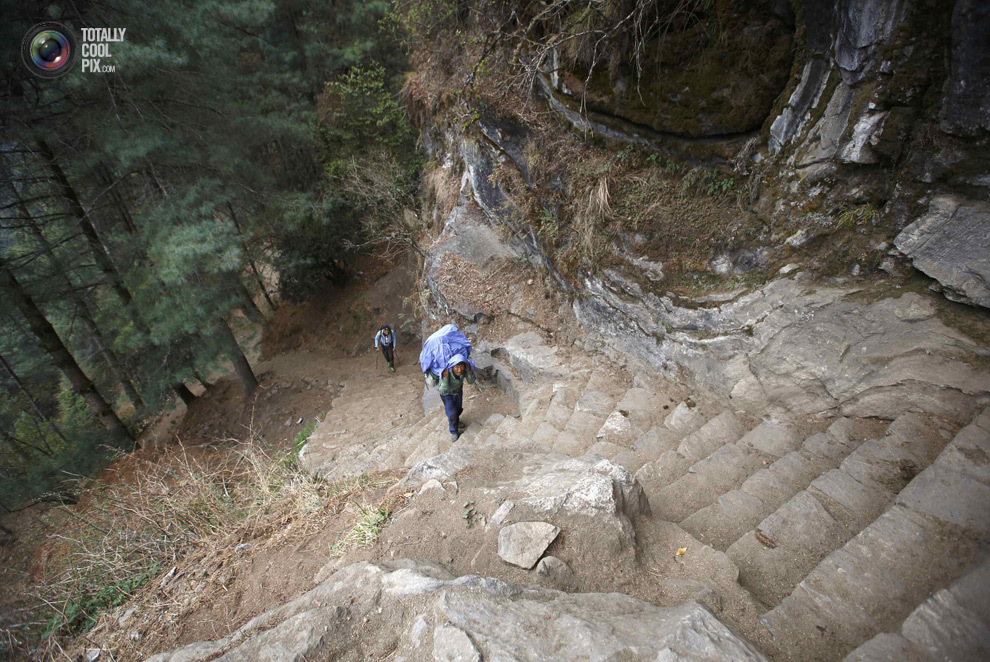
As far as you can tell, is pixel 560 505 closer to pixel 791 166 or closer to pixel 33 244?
pixel 791 166

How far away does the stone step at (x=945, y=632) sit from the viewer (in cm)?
164

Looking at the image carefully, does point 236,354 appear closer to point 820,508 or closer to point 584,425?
point 584,425

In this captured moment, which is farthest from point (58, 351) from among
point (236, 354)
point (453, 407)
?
point (453, 407)

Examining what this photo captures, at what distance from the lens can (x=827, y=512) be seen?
105 inches

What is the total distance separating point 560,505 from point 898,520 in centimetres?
186

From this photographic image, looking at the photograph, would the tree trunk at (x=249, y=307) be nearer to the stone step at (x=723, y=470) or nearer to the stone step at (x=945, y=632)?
the stone step at (x=723, y=470)

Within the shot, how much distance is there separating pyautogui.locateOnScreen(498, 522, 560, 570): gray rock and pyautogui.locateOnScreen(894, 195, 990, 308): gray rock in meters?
3.42

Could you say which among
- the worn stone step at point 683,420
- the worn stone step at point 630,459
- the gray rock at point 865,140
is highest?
the gray rock at point 865,140

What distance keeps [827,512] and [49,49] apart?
11.2 m

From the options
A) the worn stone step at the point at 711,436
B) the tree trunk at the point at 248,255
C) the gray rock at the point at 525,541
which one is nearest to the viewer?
the gray rock at the point at 525,541

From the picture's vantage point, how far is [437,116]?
360 inches

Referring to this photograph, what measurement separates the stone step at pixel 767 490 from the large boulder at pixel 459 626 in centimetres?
104

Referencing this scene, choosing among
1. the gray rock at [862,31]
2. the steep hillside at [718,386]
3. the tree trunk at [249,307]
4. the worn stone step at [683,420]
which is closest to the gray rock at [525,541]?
the steep hillside at [718,386]

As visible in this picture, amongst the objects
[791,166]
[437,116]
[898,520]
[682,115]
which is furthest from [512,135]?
[898,520]
